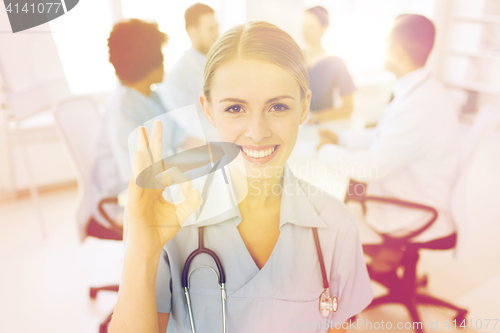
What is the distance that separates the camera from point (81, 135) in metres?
1.20

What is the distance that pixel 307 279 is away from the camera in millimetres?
602

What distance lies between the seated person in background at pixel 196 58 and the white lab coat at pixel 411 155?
0.48 m

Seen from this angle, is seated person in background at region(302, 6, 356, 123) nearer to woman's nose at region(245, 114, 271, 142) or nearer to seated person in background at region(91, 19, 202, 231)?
woman's nose at region(245, 114, 271, 142)

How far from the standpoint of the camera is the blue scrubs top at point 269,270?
0.58m

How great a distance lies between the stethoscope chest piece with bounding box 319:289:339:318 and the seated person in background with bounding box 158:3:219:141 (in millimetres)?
322

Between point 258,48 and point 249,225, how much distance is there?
0.99ft

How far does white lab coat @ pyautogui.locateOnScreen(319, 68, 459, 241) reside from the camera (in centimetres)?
102

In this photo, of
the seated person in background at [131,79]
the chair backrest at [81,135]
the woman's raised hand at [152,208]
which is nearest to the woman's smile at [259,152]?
the woman's raised hand at [152,208]

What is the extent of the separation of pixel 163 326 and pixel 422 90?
3.06 ft

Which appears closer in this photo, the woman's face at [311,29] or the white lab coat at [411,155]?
the woman's face at [311,29]

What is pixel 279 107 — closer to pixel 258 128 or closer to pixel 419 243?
pixel 258 128

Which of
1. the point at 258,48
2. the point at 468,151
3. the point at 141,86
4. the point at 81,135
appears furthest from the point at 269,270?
the point at 81,135


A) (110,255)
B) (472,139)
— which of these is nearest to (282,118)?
(472,139)

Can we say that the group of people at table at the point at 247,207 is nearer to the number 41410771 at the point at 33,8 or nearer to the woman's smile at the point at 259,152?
the woman's smile at the point at 259,152
